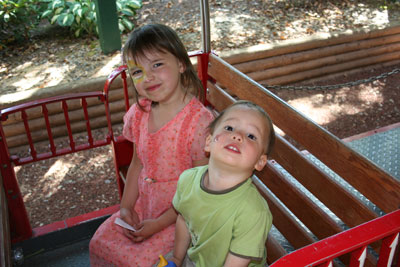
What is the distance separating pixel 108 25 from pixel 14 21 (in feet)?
5.65

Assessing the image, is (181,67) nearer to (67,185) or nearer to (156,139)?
(156,139)

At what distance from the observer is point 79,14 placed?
596 cm

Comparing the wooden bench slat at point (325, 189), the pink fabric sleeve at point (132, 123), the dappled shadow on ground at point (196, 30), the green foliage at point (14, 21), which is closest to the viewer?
the wooden bench slat at point (325, 189)

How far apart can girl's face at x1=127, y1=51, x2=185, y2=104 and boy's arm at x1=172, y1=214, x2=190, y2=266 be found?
576 mm

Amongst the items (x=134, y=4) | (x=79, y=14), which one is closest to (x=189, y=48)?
(x=134, y=4)

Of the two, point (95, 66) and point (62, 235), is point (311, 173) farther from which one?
point (95, 66)

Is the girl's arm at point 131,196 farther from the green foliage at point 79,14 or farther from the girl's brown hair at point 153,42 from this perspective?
the green foliage at point 79,14

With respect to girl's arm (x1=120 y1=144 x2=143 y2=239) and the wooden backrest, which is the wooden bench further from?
girl's arm (x1=120 y1=144 x2=143 y2=239)

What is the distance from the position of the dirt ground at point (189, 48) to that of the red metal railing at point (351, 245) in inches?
112

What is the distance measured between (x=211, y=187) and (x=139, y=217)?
25.9 inches

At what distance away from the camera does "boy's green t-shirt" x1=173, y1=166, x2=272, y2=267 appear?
1.42m

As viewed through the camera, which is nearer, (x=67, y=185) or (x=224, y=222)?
(x=224, y=222)

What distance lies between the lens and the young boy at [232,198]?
4.66 ft

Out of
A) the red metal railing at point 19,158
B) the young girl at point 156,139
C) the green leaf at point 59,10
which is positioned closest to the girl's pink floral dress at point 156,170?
the young girl at point 156,139
